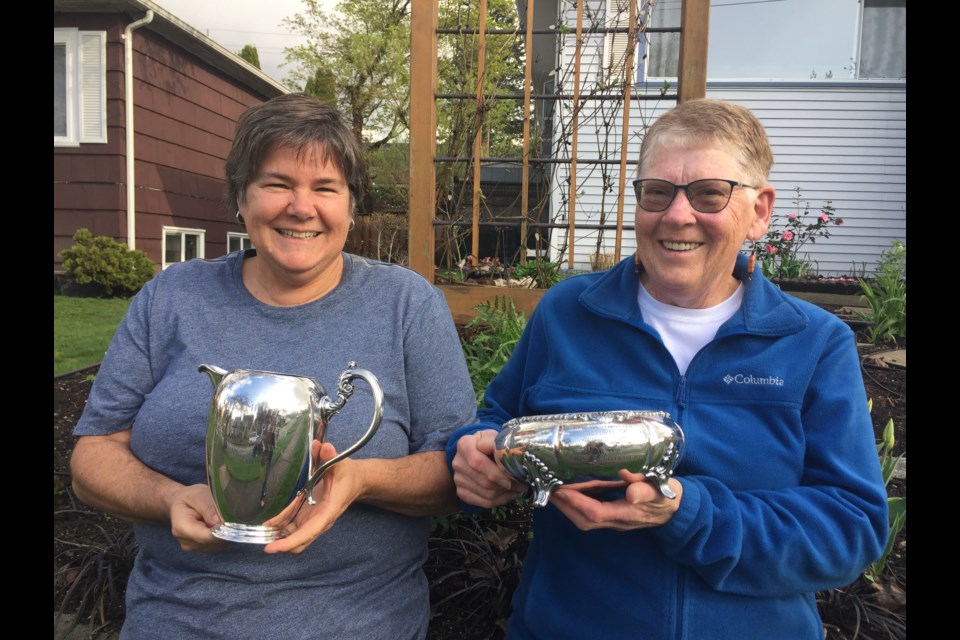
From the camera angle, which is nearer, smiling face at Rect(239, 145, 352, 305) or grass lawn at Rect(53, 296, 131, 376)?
smiling face at Rect(239, 145, 352, 305)

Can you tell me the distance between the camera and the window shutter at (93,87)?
8.91 meters

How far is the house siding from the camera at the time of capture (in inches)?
352

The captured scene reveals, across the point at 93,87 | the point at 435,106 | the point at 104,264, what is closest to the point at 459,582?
the point at 435,106

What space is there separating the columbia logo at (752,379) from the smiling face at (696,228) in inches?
7.8

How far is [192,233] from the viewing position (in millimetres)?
10977

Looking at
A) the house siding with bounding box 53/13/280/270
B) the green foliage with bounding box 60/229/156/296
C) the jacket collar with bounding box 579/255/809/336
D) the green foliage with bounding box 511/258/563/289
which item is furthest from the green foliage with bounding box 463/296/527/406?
the house siding with bounding box 53/13/280/270

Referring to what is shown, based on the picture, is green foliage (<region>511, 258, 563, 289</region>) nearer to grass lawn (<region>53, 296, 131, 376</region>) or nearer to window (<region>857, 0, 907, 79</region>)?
grass lawn (<region>53, 296, 131, 376</region>)

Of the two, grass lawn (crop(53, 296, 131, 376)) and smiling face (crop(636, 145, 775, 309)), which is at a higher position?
smiling face (crop(636, 145, 775, 309))

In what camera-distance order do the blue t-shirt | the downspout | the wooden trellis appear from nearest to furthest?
the blue t-shirt → the wooden trellis → the downspout

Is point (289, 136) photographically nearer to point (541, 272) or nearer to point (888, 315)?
point (541, 272)

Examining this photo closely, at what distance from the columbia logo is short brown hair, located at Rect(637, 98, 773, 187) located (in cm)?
42
